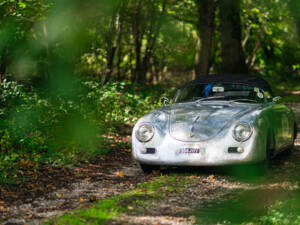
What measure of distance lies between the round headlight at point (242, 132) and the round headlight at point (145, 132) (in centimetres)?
117

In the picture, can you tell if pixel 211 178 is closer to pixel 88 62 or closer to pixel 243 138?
pixel 243 138

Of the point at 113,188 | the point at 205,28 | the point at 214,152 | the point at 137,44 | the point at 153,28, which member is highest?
the point at 153,28

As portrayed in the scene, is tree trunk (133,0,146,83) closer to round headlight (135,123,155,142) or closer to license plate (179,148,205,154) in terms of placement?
round headlight (135,123,155,142)

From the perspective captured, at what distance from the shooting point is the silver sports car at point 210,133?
6.50 meters

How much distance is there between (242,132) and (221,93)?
1.62 metres

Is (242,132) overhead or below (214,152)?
overhead

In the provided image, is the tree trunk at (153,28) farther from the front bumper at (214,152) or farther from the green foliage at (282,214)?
the green foliage at (282,214)

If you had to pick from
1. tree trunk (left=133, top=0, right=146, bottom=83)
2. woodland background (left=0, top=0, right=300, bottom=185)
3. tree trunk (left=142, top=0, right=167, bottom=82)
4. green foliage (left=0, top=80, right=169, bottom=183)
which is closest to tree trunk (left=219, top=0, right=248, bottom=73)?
woodland background (left=0, top=0, right=300, bottom=185)

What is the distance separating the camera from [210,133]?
6590mm

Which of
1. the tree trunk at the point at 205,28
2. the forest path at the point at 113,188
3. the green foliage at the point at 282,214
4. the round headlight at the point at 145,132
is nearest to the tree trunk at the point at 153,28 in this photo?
the tree trunk at the point at 205,28

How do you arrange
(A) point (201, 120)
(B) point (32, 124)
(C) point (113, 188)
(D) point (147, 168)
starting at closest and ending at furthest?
1. (C) point (113, 188)
2. (A) point (201, 120)
3. (D) point (147, 168)
4. (B) point (32, 124)

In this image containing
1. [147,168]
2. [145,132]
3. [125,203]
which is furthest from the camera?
[147,168]

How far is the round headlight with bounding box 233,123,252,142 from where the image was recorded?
6.50 meters

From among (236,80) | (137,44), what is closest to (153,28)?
(137,44)
